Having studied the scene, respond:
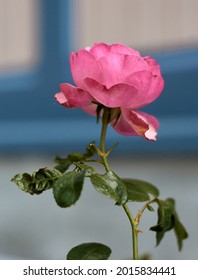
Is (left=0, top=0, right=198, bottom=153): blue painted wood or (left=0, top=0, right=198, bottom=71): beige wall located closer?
(left=0, top=0, right=198, bottom=153): blue painted wood

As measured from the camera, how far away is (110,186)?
600 millimetres

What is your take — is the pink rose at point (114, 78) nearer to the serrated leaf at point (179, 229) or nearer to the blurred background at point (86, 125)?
the serrated leaf at point (179, 229)

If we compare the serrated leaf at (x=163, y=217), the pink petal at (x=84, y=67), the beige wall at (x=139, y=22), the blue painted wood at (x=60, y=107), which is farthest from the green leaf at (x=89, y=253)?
the beige wall at (x=139, y=22)

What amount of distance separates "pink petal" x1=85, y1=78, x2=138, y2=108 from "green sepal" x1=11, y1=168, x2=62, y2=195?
0.08 m

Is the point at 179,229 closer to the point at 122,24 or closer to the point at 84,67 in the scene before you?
the point at 84,67

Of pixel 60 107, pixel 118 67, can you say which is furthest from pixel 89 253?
pixel 60 107

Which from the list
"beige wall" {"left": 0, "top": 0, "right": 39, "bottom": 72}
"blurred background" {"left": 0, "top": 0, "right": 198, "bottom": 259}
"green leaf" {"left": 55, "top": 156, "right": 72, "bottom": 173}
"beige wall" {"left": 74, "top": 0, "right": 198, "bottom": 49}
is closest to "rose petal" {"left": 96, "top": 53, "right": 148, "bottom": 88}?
"green leaf" {"left": 55, "top": 156, "right": 72, "bottom": 173}

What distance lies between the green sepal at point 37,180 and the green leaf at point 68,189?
10 millimetres

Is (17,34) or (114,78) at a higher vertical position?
(17,34)

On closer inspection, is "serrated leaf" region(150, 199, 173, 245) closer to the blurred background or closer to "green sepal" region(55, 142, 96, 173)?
"green sepal" region(55, 142, 96, 173)

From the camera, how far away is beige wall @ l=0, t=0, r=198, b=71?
305 cm

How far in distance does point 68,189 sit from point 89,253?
0.30 ft

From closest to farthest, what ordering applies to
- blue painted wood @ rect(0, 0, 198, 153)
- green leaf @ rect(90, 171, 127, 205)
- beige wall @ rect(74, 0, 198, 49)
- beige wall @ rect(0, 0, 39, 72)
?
green leaf @ rect(90, 171, 127, 205) → blue painted wood @ rect(0, 0, 198, 153) → beige wall @ rect(74, 0, 198, 49) → beige wall @ rect(0, 0, 39, 72)

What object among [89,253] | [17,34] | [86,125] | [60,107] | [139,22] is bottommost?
[89,253]
